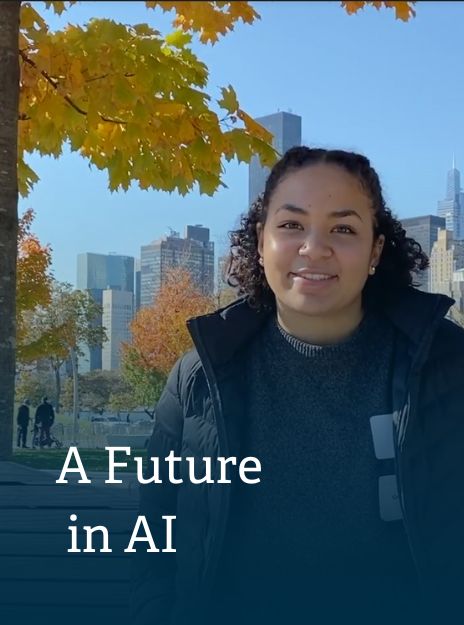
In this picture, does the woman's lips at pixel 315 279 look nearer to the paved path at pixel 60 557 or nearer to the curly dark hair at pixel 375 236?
the curly dark hair at pixel 375 236

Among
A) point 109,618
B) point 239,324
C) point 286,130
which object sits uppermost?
point 286,130

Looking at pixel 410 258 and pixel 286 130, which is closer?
pixel 410 258

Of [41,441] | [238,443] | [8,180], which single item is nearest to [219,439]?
[238,443]

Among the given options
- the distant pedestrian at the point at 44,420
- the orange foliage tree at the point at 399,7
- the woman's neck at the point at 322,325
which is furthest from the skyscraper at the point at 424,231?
the distant pedestrian at the point at 44,420

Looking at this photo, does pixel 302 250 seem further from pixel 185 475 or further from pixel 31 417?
pixel 31 417

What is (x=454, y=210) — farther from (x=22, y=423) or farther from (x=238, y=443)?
(x=22, y=423)

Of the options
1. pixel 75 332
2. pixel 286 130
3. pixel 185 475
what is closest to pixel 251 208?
pixel 185 475
